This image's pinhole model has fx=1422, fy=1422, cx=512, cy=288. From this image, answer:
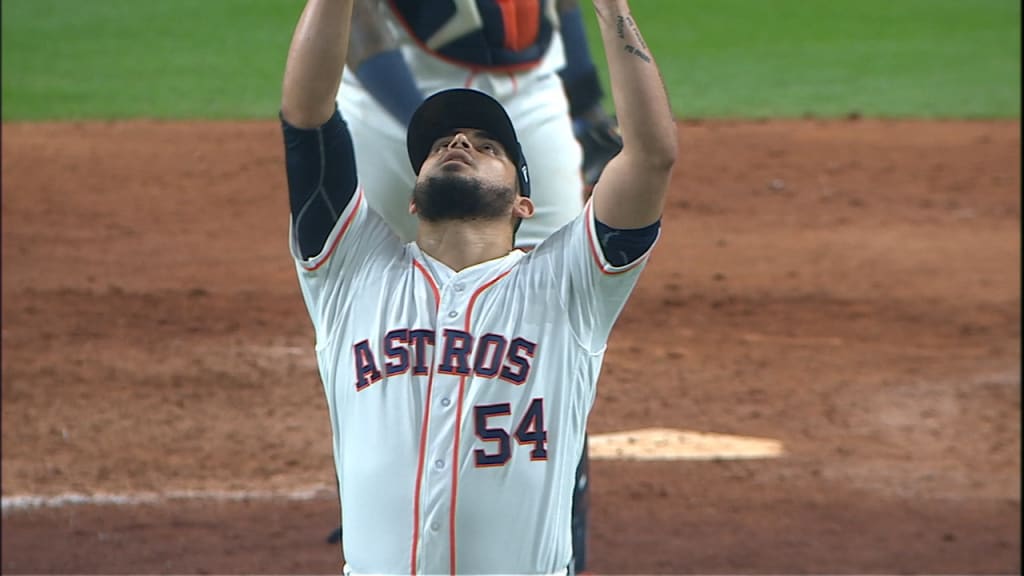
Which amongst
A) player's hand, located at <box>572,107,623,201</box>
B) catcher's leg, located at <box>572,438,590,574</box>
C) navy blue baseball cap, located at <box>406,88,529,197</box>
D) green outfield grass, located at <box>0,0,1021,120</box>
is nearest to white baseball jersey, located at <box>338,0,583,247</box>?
player's hand, located at <box>572,107,623,201</box>

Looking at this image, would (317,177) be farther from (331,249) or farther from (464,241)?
(464,241)

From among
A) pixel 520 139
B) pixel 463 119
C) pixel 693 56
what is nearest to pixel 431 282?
pixel 463 119

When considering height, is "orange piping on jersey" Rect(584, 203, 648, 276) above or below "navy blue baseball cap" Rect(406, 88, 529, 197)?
below

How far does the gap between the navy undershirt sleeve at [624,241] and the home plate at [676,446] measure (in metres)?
2.92

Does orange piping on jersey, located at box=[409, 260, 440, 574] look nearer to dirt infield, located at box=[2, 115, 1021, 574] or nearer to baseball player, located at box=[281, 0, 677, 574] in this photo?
baseball player, located at box=[281, 0, 677, 574]

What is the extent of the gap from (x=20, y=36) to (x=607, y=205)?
12663 millimetres

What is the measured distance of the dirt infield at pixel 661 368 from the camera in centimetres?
471

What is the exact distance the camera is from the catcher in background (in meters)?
3.69

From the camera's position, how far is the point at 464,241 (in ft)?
8.43

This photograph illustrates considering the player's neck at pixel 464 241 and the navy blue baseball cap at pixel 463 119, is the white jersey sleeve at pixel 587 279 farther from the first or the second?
the navy blue baseball cap at pixel 463 119

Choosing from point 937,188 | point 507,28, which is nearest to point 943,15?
point 937,188

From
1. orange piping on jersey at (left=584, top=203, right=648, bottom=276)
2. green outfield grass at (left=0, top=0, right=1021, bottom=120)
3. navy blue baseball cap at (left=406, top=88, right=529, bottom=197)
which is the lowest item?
green outfield grass at (left=0, top=0, right=1021, bottom=120)

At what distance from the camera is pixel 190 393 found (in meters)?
5.85

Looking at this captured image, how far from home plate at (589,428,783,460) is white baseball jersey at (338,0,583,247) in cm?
168
